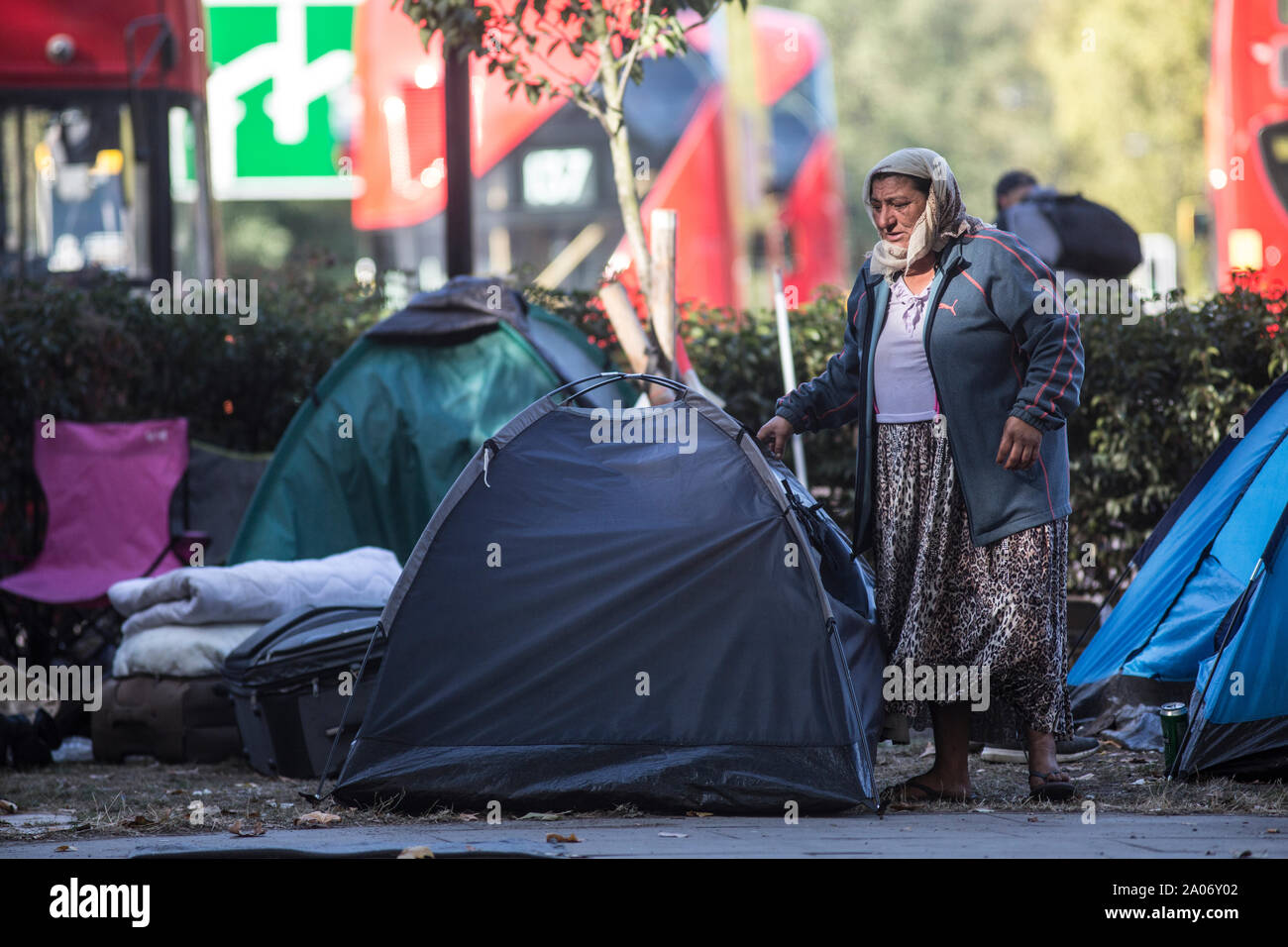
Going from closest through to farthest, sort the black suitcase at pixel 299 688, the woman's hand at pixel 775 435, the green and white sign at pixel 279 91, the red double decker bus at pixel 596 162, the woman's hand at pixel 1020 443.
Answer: the woman's hand at pixel 1020 443
the woman's hand at pixel 775 435
the black suitcase at pixel 299 688
the red double decker bus at pixel 596 162
the green and white sign at pixel 279 91

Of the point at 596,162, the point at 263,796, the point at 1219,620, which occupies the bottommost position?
the point at 263,796

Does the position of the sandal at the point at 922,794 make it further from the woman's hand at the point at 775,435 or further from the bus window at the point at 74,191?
the bus window at the point at 74,191

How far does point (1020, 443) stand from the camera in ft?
15.6

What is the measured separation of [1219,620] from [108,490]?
4921 millimetres

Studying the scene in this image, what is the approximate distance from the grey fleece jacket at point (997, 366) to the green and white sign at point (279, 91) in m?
17.6

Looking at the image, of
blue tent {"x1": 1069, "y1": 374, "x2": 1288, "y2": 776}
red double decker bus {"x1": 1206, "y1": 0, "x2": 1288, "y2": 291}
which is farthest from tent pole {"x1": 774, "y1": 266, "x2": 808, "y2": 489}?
red double decker bus {"x1": 1206, "y1": 0, "x2": 1288, "y2": 291}

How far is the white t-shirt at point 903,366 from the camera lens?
5055 mm

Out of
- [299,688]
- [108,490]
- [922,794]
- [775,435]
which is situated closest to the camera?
[922,794]

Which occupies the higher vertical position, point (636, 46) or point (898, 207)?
point (636, 46)

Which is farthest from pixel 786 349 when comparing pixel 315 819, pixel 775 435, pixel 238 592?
pixel 315 819

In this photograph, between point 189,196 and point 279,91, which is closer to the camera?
point 189,196

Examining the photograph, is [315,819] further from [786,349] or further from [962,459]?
[786,349]

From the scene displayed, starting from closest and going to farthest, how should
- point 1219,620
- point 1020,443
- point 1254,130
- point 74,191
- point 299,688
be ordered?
point 1020,443, point 299,688, point 1219,620, point 74,191, point 1254,130

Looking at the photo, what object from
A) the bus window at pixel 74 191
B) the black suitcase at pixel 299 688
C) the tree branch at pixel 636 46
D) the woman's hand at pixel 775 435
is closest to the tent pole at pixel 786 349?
the tree branch at pixel 636 46
